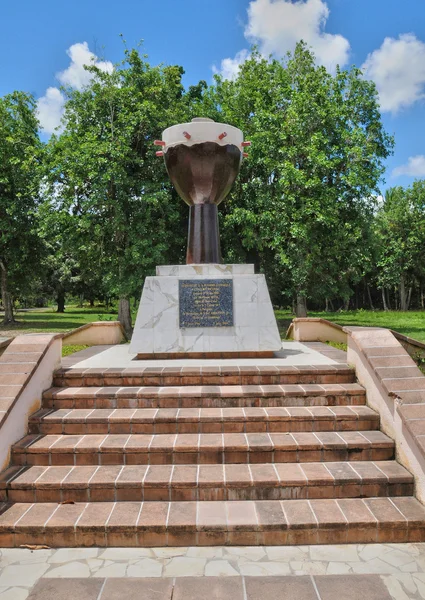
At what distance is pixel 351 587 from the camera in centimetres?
259

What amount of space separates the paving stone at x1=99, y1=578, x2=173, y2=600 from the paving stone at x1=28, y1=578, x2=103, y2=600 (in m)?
0.07

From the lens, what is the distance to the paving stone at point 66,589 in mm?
2543

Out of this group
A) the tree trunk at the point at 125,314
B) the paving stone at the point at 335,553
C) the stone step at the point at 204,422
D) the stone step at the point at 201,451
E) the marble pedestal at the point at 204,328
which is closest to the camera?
the paving stone at the point at 335,553

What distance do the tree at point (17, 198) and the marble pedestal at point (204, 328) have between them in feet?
43.7

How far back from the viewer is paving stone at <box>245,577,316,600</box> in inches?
99.3

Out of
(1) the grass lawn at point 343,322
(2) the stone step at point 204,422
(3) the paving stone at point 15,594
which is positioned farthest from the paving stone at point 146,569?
(1) the grass lawn at point 343,322

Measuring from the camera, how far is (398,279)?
2906 cm

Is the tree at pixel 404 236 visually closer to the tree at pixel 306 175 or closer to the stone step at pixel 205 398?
the tree at pixel 306 175

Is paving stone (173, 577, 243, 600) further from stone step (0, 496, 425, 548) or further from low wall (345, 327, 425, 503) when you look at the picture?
low wall (345, 327, 425, 503)

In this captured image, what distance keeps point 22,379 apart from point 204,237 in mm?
3974

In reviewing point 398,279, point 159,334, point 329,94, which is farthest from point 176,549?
point 398,279

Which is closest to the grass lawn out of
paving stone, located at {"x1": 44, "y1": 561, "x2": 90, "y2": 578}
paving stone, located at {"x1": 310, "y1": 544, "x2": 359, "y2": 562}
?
paving stone, located at {"x1": 310, "y1": 544, "x2": 359, "y2": 562}

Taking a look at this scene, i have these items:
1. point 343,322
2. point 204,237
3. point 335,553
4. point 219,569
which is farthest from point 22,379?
point 343,322

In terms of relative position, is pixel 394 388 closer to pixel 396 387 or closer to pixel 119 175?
pixel 396 387
